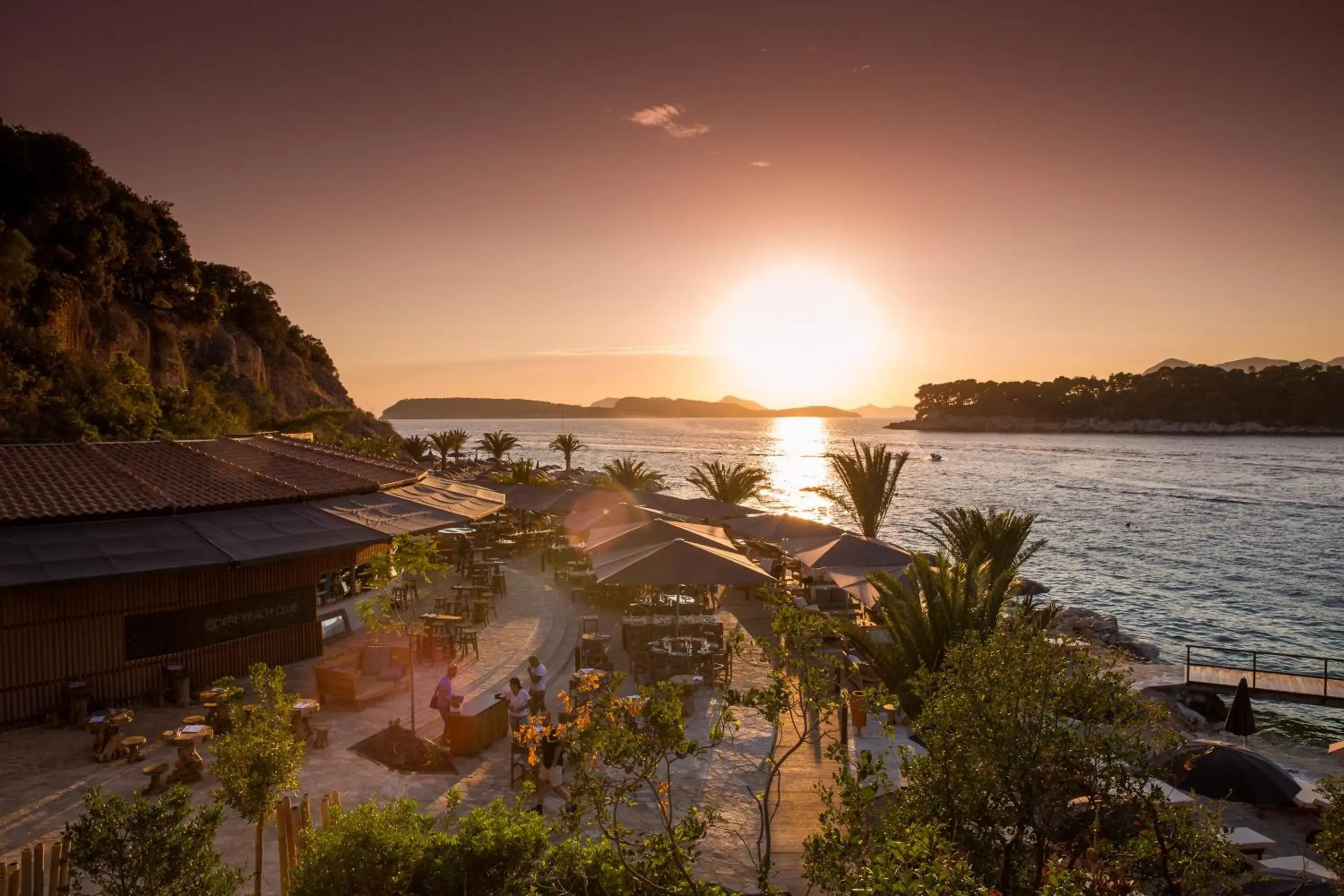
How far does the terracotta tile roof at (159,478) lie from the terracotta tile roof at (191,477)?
22 millimetres

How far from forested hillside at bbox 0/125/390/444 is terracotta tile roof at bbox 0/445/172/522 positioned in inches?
659

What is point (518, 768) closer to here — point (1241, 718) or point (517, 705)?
point (517, 705)

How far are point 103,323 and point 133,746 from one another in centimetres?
4217

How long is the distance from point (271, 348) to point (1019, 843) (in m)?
81.4

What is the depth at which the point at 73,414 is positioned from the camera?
29.2 meters

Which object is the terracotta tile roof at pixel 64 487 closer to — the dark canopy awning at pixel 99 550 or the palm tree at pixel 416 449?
the dark canopy awning at pixel 99 550

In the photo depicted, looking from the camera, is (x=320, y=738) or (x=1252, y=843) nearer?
(x=1252, y=843)

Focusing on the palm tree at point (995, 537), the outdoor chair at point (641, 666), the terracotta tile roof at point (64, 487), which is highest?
the terracotta tile roof at point (64, 487)

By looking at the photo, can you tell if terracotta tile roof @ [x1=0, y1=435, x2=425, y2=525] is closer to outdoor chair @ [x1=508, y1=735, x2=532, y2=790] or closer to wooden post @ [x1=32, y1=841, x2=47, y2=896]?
wooden post @ [x1=32, y1=841, x2=47, y2=896]

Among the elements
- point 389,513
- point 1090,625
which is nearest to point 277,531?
point 389,513

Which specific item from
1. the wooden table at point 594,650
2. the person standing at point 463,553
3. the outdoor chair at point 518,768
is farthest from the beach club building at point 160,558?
the person standing at point 463,553

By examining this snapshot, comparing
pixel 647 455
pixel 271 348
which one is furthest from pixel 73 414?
pixel 647 455

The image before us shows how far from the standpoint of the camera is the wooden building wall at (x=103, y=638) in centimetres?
1106

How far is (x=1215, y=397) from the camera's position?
16012cm
